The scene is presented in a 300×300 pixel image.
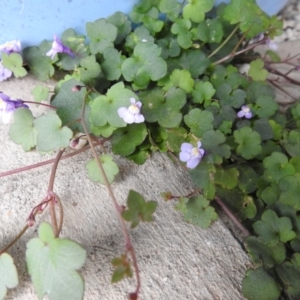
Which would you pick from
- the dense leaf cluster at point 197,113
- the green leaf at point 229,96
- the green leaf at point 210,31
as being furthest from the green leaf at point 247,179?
the green leaf at point 210,31

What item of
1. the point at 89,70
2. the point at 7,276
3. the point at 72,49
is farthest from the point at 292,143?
the point at 7,276

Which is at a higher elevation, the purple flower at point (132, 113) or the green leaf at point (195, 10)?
the green leaf at point (195, 10)

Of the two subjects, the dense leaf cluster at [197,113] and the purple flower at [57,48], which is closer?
the dense leaf cluster at [197,113]

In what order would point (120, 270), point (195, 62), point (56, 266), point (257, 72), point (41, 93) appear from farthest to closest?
point (257, 72) → point (195, 62) → point (41, 93) → point (56, 266) → point (120, 270)

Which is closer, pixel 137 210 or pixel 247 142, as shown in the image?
pixel 137 210

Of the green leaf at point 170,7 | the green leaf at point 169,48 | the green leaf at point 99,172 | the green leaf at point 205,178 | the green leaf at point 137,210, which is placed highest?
the green leaf at point 170,7

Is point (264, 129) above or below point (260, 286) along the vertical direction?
above

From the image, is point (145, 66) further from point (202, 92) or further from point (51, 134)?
point (51, 134)

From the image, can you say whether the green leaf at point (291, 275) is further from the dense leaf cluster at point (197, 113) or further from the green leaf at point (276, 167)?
the green leaf at point (276, 167)
